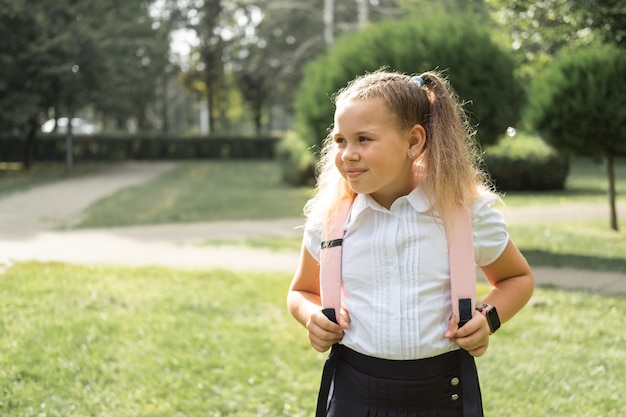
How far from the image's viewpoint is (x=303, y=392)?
453cm

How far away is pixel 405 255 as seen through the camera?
1.96 metres

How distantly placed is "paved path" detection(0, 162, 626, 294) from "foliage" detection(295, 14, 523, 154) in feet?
5.25

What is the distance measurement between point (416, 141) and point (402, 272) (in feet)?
1.17

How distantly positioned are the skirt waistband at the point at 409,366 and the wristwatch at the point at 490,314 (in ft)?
0.41

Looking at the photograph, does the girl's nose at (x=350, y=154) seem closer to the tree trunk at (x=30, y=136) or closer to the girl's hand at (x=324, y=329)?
the girl's hand at (x=324, y=329)

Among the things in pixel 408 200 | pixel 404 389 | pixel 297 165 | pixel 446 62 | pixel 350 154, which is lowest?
pixel 297 165

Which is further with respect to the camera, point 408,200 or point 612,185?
point 612,185

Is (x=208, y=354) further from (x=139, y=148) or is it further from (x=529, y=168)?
(x=139, y=148)

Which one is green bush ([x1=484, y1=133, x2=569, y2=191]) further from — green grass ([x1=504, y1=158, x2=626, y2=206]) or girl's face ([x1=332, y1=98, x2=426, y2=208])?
girl's face ([x1=332, y1=98, x2=426, y2=208])

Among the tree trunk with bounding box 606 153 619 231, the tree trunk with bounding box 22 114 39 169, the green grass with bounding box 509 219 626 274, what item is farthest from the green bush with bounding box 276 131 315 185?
the tree trunk with bounding box 606 153 619 231

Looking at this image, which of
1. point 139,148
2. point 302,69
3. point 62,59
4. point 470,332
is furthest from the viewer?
point 139,148

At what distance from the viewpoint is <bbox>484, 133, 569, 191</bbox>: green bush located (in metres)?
19.7

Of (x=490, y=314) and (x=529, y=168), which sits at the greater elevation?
(x=490, y=314)

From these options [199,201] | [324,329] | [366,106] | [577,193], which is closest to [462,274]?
[324,329]
